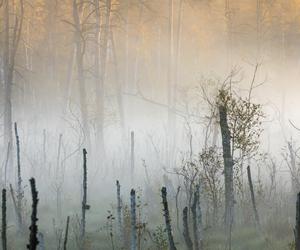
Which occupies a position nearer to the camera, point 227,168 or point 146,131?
point 227,168

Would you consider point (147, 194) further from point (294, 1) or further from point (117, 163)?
point (294, 1)

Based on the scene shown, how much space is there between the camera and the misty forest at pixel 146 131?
1141 centimetres

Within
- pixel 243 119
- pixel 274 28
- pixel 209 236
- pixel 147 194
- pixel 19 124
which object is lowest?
pixel 209 236

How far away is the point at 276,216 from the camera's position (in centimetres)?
1191

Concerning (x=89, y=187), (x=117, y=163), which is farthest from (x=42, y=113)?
(x=89, y=187)

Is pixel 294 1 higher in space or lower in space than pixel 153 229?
higher

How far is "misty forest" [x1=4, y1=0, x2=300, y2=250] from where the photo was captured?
37.4 feet

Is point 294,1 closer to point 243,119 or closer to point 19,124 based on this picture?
point 19,124

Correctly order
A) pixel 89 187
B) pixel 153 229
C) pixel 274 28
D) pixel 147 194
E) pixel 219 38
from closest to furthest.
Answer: pixel 153 229 → pixel 147 194 → pixel 89 187 → pixel 274 28 → pixel 219 38

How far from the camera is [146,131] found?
28.1 meters

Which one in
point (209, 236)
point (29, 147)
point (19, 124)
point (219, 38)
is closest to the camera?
point (209, 236)

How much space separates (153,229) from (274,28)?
25.9 m

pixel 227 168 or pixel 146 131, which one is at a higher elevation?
pixel 146 131

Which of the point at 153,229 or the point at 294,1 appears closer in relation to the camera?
the point at 153,229
